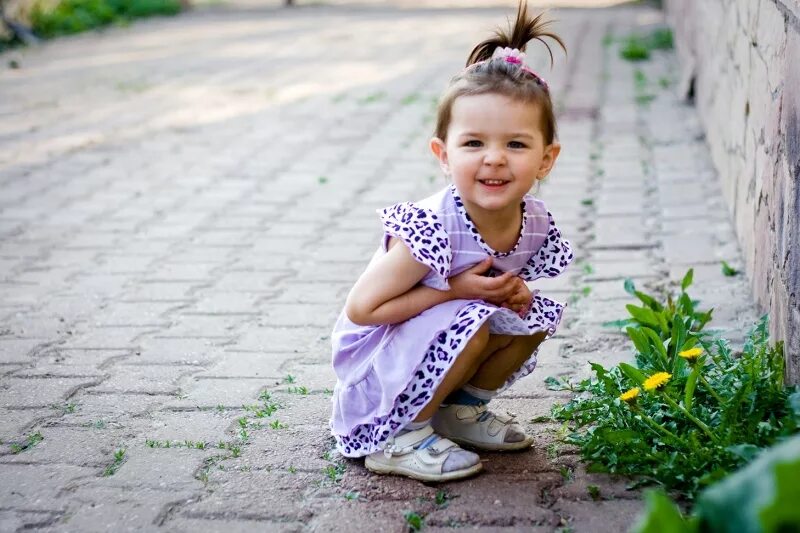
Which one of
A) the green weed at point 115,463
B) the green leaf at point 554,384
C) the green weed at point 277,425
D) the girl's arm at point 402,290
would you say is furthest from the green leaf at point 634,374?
the green weed at point 115,463

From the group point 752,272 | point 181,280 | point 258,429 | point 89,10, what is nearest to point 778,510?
point 258,429

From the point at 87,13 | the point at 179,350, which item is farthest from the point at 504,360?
the point at 87,13

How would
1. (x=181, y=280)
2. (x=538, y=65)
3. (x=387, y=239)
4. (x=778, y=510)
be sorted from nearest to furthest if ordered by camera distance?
(x=778, y=510)
(x=387, y=239)
(x=181, y=280)
(x=538, y=65)

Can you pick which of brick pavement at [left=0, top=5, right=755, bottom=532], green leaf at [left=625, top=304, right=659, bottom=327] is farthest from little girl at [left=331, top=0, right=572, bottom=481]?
green leaf at [left=625, top=304, right=659, bottom=327]

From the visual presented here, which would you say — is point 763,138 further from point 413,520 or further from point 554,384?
point 413,520

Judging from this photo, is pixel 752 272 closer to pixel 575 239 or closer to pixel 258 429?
pixel 575 239

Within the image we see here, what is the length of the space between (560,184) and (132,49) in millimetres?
7400

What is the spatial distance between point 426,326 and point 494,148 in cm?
49

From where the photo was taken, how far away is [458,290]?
2.76 meters

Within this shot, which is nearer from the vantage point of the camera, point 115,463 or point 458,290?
point 458,290

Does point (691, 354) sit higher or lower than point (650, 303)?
higher

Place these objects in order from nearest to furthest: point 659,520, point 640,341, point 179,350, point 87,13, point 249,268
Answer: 1. point 659,520
2. point 640,341
3. point 179,350
4. point 249,268
5. point 87,13

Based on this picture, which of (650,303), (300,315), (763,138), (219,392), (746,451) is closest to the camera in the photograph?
(746,451)

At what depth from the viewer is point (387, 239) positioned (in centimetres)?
285
